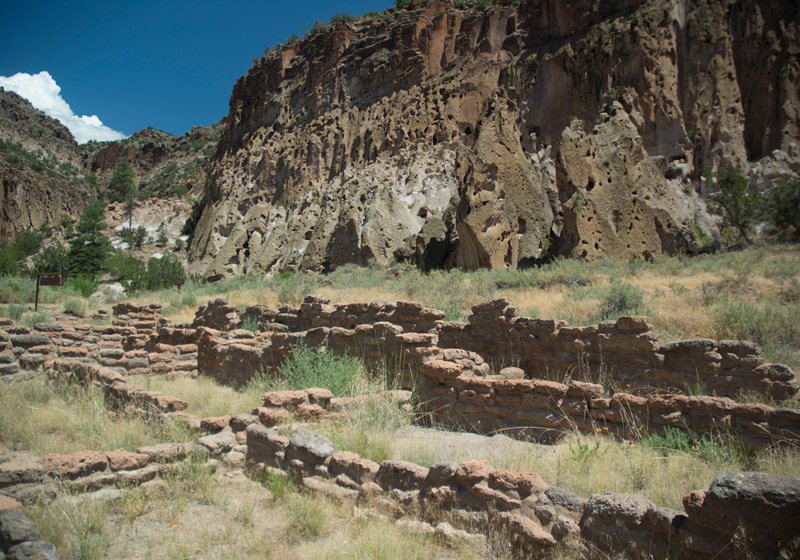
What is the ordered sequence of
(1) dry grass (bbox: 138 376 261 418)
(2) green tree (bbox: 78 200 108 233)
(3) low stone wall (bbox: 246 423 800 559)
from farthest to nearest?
1. (2) green tree (bbox: 78 200 108 233)
2. (1) dry grass (bbox: 138 376 261 418)
3. (3) low stone wall (bbox: 246 423 800 559)

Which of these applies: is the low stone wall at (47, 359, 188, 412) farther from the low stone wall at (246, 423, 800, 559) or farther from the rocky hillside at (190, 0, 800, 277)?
the rocky hillside at (190, 0, 800, 277)

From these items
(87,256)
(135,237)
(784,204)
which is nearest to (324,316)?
(784,204)

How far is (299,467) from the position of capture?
4273 mm

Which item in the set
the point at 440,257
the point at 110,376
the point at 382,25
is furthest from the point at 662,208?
the point at 382,25

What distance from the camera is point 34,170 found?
62.2 meters

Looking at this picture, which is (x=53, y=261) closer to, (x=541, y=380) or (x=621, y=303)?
(x=621, y=303)

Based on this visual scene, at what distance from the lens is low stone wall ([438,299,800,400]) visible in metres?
5.72

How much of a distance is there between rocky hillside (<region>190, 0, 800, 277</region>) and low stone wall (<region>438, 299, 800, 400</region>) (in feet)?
27.7

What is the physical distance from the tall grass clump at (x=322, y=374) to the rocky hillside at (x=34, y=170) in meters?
57.9

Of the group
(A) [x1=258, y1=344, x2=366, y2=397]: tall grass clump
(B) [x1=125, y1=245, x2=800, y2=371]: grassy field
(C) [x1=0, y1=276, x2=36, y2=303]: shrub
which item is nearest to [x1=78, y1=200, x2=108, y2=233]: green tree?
(C) [x1=0, y1=276, x2=36, y2=303]: shrub

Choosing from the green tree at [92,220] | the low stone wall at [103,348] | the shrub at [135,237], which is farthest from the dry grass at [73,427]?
the green tree at [92,220]

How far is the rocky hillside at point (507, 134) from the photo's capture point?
17.6m

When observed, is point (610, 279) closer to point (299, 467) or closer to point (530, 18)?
point (299, 467)

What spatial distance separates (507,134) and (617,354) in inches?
599
